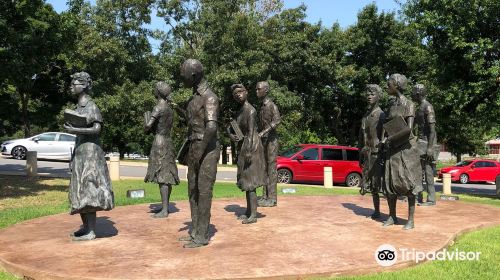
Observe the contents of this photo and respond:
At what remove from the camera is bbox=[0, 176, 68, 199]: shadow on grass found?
12.3 meters

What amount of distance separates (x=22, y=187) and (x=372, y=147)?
10.6m

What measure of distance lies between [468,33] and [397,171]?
10042mm

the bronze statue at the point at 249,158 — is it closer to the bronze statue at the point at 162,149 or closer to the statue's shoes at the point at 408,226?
the bronze statue at the point at 162,149

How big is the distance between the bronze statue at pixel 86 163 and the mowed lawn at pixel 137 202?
134cm

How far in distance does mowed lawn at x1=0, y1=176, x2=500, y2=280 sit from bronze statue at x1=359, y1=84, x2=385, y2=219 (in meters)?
1.53

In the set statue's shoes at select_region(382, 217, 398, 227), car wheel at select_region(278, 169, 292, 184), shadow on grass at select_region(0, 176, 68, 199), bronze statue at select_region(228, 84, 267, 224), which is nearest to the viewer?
statue's shoes at select_region(382, 217, 398, 227)

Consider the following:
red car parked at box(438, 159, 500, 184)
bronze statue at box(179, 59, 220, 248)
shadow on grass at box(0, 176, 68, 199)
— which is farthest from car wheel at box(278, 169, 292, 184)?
red car parked at box(438, 159, 500, 184)

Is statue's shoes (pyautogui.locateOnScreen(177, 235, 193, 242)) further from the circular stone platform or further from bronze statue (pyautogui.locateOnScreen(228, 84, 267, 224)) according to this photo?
bronze statue (pyautogui.locateOnScreen(228, 84, 267, 224))

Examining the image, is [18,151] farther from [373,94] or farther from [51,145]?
[373,94]

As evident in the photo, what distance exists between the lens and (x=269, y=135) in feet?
30.3

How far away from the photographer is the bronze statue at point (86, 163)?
599 cm

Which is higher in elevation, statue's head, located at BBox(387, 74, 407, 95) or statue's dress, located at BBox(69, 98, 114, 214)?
statue's head, located at BBox(387, 74, 407, 95)

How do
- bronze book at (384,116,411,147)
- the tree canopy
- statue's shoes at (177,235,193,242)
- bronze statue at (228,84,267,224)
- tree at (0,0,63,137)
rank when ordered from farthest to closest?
1. the tree canopy
2. tree at (0,0,63,137)
3. bronze statue at (228,84,267,224)
4. bronze book at (384,116,411,147)
5. statue's shoes at (177,235,193,242)

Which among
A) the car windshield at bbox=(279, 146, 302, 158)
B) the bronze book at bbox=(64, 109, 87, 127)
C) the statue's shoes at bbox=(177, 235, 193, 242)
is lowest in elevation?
the statue's shoes at bbox=(177, 235, 193, 242)
